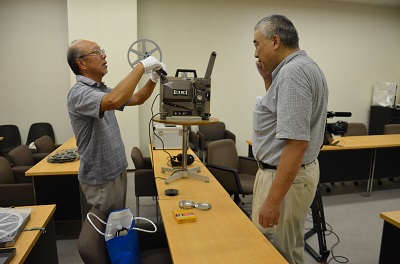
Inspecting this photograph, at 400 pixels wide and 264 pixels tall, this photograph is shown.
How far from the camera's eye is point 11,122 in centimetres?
464

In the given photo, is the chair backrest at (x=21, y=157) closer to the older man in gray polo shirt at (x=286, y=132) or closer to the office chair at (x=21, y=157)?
the office chair at (x=21, y=157)

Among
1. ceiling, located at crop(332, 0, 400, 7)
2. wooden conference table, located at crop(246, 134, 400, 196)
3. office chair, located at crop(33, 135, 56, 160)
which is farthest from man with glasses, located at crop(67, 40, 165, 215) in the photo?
ceiling, located at crop(332, 0, 400, 7)

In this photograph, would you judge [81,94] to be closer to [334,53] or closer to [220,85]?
[220,85]

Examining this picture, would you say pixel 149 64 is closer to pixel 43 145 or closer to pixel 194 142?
pixel 43 145

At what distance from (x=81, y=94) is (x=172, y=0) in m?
3.59

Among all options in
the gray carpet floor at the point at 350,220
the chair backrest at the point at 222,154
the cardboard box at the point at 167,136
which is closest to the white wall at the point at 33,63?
the gray carpet floor at the point at 350,220

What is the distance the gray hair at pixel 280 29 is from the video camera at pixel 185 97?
57 cm

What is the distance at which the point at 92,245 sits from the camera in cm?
117

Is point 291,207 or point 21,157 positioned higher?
point 291,207

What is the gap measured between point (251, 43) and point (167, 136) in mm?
2777

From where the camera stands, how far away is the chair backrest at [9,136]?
4469 mm

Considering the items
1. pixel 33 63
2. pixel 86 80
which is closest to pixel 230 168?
pixel 86 80

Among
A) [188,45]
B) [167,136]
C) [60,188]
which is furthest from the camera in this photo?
[188,45]

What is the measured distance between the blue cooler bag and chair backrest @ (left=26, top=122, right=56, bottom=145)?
150 inches
